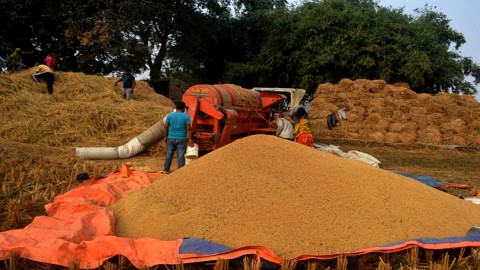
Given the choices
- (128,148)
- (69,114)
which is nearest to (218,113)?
(128,148)

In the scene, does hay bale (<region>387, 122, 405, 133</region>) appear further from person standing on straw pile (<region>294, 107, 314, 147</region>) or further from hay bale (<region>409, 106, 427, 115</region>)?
person standing on straw pile (<region>294, 107, 314, 147</region>)

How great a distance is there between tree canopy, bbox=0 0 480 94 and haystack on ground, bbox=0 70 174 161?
4.32 metres

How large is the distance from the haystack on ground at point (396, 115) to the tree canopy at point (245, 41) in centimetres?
286

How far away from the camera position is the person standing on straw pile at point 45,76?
30.9 feet

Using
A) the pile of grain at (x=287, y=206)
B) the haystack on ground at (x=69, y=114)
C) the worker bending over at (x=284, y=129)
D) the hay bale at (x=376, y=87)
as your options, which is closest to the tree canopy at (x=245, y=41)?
the hay bale at (x=376, y=87)

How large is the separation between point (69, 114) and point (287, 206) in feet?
20.2

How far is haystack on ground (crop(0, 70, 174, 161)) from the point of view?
806cm

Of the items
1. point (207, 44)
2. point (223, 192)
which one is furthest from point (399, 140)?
point (207, 44)

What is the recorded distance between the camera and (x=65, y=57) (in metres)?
14.7

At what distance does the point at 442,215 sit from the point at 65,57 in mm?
13765

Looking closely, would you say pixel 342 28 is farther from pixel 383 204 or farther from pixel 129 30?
pixel 383 204

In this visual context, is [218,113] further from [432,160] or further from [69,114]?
[432,160]

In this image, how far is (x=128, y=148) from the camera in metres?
7.68

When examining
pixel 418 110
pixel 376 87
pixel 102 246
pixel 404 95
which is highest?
pixel 376 87
